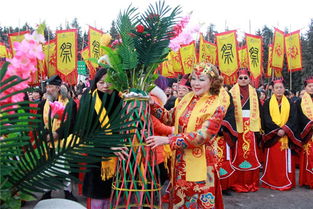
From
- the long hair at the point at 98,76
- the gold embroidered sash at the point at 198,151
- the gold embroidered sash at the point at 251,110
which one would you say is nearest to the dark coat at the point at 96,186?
the long hair at the point at 98,76

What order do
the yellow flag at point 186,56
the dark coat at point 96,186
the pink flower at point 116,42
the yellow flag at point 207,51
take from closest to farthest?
the pink flower at point 116,42 → the dark coat at point 96,186 → the yellow flag at point 186,56 → the yellow flag at point 207,51

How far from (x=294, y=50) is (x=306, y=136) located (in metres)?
6.34

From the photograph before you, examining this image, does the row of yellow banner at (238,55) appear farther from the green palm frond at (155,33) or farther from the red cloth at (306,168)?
the green palm frond at (155,33)

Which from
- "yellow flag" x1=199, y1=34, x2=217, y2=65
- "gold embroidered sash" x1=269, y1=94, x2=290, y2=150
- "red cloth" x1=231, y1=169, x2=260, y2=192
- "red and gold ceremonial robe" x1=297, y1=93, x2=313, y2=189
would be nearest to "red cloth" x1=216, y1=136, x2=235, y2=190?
"red cloth" x1=231, y1=169, x2=260, y2=192

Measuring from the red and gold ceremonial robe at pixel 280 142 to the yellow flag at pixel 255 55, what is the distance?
419 cm

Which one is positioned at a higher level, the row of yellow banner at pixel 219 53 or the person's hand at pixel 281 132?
the row of yellow banner at pixel 219 53

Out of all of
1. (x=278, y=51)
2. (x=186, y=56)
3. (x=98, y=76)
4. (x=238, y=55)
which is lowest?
(x=98, y=76)

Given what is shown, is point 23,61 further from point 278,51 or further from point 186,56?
point 186,56

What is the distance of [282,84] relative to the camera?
5777 mm

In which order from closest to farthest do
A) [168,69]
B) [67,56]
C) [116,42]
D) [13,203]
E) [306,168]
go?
[13,203]
[116,42]
[306,168]
[67,56]
[168,69]

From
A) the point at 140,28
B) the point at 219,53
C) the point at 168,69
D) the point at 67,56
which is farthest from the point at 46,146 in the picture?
the point at 168,69

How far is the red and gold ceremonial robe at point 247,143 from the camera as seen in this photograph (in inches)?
215

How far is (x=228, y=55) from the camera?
10266mm

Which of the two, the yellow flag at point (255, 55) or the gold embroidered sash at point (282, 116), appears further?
the yellow flag at point (255, 55)
